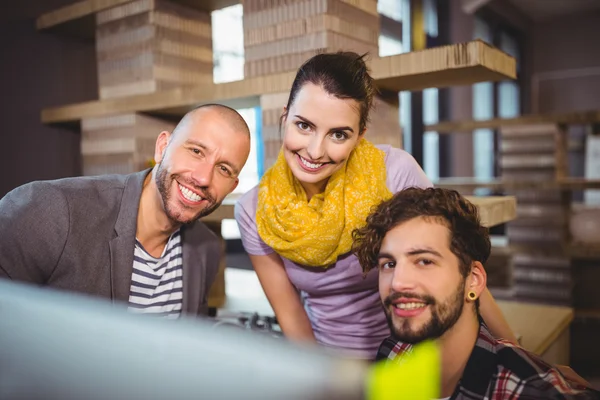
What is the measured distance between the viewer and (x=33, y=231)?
1.17 m

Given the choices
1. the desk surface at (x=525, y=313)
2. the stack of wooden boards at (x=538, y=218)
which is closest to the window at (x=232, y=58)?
the desk surface at (x=525, y=313)

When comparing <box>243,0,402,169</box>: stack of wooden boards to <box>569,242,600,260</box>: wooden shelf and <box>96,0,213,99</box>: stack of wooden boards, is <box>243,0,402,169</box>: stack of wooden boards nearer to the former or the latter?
<box>96,0,213,99</box>: stack of wooden boards

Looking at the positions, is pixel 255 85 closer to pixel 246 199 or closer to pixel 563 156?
pixel 246 199

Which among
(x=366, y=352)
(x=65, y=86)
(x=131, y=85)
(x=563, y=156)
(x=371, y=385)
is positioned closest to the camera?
(x=371, y=385)

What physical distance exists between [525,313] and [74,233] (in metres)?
1.71

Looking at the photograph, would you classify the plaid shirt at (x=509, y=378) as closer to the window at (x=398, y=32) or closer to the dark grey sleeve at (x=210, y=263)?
the dark grey sleeve at (x=210, y=263)

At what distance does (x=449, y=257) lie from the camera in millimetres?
1021

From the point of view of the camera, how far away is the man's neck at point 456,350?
0.97m

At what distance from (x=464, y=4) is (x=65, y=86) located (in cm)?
433

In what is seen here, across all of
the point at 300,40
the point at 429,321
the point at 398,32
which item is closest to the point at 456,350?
the point at 429,321

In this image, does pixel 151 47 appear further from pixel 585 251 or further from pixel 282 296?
pixel 585 251

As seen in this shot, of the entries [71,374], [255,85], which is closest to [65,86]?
[255,85]

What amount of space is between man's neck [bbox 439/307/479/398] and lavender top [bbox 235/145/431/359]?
428 millimetres

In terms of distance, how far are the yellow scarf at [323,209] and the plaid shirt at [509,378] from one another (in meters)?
0.44
